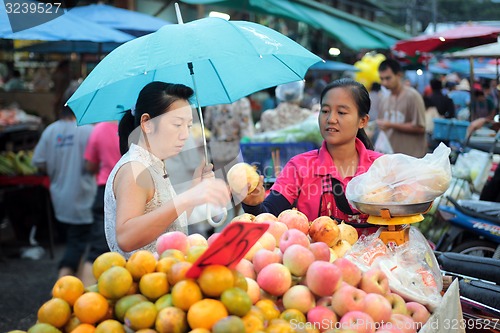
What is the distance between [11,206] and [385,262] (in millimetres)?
6607

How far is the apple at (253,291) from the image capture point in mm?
2314

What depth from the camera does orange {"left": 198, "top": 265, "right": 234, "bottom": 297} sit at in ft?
6.97

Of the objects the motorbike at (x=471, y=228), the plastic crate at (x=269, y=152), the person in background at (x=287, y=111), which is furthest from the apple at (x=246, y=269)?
the person in background at (x=287, y=111)

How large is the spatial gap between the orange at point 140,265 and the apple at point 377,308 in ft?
2.65

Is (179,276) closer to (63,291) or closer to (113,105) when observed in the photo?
(63,291)

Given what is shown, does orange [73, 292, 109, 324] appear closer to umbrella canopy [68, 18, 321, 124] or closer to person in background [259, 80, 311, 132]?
umbrella canopy [68, 18, 321, 124]

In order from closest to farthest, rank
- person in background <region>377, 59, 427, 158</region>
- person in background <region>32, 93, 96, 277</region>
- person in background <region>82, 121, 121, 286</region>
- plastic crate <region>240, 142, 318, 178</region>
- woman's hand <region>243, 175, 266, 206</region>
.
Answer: woman's hand <region>243, 175, 266, 206</region> < person in background <region>82, 121, 121, 286</region> < person in background <region>32, 93, 96, 277</region> < plastic crate <region>240, 142, 318, 178</region> < person in background <region>377, 59, 427, 158</region>

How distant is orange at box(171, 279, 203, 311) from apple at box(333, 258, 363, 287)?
616mm

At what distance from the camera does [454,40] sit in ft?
30.3

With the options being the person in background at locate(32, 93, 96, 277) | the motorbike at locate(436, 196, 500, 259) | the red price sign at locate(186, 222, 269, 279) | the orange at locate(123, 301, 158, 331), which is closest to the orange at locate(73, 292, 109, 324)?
the orange at locate(123, 301, 158, 331)

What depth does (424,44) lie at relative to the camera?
9.46 m

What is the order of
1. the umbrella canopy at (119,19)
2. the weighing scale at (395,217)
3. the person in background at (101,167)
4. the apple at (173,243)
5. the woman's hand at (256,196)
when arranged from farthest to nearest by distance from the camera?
1. the umbrella canopy at (119,19)
2. the person in background at (101,167)
3. the woman's hand at (256,196)
4. the weighing scale at (395,217)
5. the apple at (173,243)

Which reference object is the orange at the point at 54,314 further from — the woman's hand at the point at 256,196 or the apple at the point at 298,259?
the woman's hand at the point at 256,196

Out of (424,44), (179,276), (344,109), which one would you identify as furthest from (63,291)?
(424,44)
